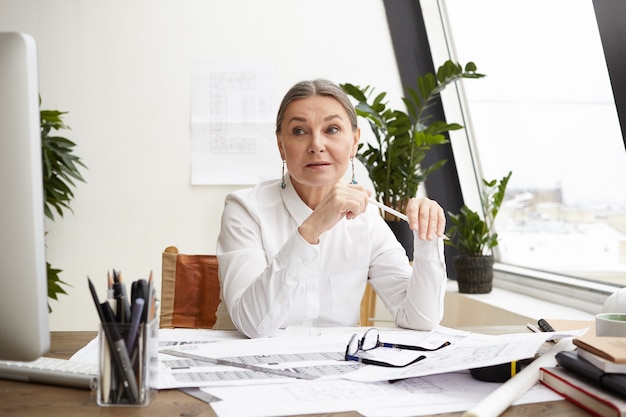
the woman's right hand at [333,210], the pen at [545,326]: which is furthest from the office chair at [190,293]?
the pen at [545,326]

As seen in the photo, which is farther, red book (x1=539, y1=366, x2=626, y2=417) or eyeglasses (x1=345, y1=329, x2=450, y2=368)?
eyeglasses (x1=345, y1=329, x2=450, y2=368)

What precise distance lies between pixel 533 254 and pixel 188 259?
1677 millimetres

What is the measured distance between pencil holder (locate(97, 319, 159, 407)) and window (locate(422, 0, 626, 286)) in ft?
6.30

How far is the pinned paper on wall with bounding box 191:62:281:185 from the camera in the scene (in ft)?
11.3

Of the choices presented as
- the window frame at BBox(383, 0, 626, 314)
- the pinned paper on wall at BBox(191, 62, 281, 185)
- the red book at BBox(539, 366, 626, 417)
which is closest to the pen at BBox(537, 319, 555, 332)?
the red book at BBox(539, 366, 626, 417)

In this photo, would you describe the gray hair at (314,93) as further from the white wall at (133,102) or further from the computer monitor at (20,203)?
the white wall at (133,102)

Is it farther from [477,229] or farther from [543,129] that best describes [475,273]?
[543,129]

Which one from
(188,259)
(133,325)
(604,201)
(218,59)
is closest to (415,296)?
(188,259)

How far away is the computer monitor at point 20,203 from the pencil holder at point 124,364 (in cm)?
9

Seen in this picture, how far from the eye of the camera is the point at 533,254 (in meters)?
3.12

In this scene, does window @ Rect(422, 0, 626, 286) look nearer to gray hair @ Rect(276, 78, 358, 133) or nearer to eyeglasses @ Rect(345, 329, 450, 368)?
gray hair @ Rect(276, 78, 358, 133)

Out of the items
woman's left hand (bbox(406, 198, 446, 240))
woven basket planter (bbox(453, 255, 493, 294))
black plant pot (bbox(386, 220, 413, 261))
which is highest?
black plant pot (bbox(386, 220, 413, 261))

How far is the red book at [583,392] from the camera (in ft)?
2.80

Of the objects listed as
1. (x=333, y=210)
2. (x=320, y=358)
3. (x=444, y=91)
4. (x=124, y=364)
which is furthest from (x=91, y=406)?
(x=444, y=91)
